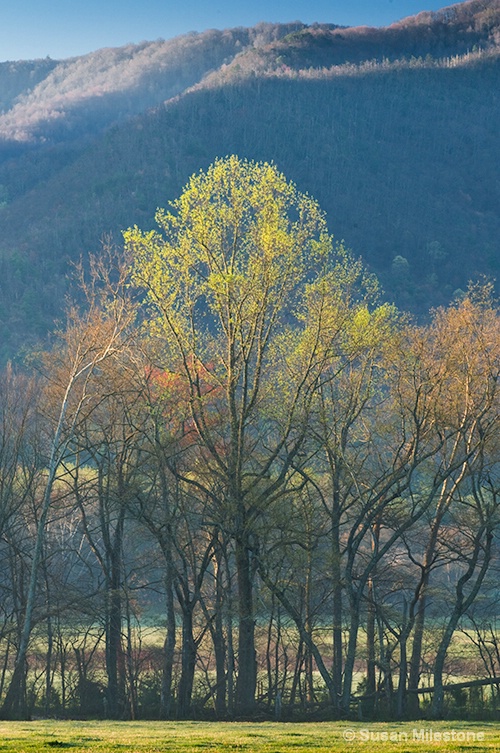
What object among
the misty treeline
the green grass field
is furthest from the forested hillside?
the green grass field

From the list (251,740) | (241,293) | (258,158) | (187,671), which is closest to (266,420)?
(241,293)

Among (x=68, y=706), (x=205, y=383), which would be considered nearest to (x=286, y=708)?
(x=68, y=706)

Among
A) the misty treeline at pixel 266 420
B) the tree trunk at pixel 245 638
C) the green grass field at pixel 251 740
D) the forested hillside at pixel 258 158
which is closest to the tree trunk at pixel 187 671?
the misty treeline at pixel 266 420

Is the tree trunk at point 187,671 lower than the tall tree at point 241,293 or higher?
lower

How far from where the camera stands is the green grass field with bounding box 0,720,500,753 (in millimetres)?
14047

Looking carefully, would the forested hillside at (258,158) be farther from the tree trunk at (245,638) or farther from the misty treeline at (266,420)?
the tree trunk at (245,638)

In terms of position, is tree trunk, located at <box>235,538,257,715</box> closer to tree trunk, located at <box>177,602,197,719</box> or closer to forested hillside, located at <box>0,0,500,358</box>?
tree trunk, located at <box>177,602,197,719</box>

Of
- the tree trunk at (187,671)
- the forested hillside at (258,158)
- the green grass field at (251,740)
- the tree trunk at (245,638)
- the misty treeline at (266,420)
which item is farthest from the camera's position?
the forested hillside at (258,158)

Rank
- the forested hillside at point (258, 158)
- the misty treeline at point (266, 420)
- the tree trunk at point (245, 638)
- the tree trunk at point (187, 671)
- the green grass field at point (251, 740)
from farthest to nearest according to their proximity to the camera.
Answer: the forested hillside at point (258, 158)
the tree trunk at point (187, 671)
the misty treeline at point (266, 420)
the tree trunk at point (245, 638)
the green grass field at point (251, 740)

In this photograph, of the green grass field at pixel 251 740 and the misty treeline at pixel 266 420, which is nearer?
the green grass field at pixel 251 740

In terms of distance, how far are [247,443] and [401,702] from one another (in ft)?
33.1

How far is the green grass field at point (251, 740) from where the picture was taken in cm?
1405

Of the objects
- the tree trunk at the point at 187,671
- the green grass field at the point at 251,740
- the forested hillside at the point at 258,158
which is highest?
the forested hillside at the point at 258,158

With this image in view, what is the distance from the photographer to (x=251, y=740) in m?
16.0
